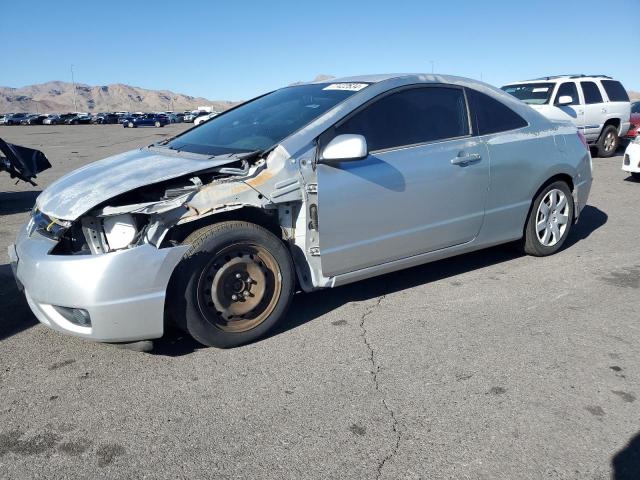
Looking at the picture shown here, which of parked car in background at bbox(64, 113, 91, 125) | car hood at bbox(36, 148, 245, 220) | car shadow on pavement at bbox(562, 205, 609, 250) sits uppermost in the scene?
parked car in background at bbox(64, 113, 91, 125)

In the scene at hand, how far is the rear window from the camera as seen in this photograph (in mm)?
13578

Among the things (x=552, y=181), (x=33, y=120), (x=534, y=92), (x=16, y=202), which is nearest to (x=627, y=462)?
(x=552, y=181)

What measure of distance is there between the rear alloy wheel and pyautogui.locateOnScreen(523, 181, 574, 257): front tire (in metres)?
9.60

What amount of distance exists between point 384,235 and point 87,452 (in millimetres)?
2280

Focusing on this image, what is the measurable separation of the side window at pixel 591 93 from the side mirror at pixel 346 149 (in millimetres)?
11457

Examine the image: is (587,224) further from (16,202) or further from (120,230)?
(16,202)

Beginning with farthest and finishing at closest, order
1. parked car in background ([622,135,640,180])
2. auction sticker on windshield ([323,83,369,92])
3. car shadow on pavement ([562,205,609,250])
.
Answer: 1. parked car in background ([622,135,640,180])
2. car shadow on pavement ([562,205,609,250])
3. auction sticker on windshield ([323,83,369,92])

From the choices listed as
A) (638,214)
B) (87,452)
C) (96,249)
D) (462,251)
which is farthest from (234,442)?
(638,214)

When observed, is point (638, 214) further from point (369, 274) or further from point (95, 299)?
point (95, 299)

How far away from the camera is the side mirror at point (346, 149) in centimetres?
353

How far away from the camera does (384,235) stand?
12.9 feet

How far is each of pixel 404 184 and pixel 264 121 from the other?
3.78ft

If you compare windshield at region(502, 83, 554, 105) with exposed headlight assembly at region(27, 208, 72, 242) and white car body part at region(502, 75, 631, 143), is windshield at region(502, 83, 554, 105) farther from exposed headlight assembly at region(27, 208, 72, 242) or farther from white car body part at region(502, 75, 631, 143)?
exposed headlight assembly at region(27, 208, 72, 242)

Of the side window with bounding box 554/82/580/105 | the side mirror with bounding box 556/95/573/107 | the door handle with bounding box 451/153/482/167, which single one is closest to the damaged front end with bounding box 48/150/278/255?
the door handle with bounding box 451/153/482/167
